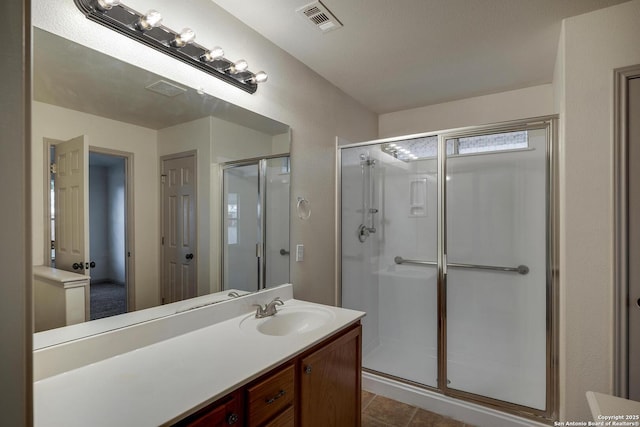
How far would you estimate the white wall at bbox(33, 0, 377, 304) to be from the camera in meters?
1.23

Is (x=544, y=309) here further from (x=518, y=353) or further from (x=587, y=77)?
(x=587, y=77)

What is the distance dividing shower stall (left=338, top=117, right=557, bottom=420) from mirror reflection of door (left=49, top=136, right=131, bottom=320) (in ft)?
5.93

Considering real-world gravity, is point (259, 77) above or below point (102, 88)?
above

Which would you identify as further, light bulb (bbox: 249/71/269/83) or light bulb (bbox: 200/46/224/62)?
light bulb (bbox: 249/71/269/83)

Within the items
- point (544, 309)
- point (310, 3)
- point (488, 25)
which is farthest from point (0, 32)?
point (544, 309)

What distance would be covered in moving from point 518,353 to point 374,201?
1.63 metres

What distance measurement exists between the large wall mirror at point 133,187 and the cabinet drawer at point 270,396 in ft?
1.99

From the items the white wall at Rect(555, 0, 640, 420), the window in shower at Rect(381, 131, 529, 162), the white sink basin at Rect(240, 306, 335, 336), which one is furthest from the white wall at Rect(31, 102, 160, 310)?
the white wall at Rect(555, 0, 640, 420)

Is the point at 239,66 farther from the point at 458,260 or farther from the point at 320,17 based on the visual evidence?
the point at 458,260

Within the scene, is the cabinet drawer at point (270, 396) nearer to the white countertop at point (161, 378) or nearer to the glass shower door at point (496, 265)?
the white countertop at point (161, 378)

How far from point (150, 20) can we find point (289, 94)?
3.44ft

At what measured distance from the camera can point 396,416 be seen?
222 cm

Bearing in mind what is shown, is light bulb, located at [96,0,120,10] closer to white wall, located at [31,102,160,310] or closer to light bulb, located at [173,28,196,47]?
light bulb, located at [173,28,196,47]

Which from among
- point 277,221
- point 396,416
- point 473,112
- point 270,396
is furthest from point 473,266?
point 270,396
